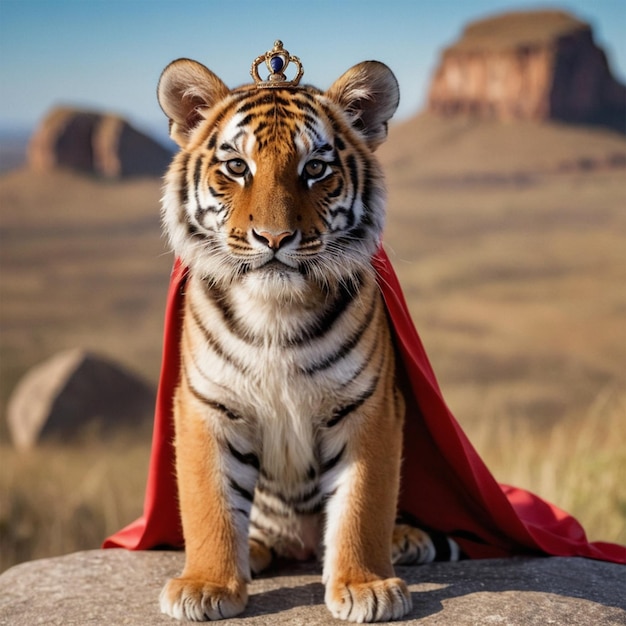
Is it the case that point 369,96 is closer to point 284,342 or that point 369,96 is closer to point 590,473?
point 284,342

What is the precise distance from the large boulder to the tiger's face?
30.5ft

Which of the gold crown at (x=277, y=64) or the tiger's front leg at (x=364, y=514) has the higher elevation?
the gold crown at (x=277, y=64)

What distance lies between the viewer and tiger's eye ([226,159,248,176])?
227 cm

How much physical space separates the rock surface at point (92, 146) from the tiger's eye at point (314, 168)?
4921 centimetres

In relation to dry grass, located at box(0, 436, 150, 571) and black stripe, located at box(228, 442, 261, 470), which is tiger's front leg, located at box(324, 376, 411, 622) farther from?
dry grass, located at box(0, 436, 150, 571)

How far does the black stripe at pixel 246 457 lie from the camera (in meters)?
2.48

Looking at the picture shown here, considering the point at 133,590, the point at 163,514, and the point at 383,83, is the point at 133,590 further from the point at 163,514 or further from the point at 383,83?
the point at 383,83

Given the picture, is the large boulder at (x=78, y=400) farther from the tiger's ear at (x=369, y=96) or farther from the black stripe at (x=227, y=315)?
the tiger's ear at (x=369, y=96)

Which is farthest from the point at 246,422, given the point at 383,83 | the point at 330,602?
the point at 383,83

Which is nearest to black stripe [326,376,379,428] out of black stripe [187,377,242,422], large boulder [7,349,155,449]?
black stripe [187,377,242,422]

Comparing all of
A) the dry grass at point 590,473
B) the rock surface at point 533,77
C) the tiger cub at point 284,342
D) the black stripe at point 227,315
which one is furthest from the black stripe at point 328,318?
the rock surface at point 533,77

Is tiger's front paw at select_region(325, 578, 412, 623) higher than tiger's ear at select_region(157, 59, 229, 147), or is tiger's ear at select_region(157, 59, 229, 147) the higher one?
tiger's ear at select_region(157, 59, 229, 147)

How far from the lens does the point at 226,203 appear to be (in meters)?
2.27

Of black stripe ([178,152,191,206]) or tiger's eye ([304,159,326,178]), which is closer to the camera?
tiger's eye ([304,159,326,178])
